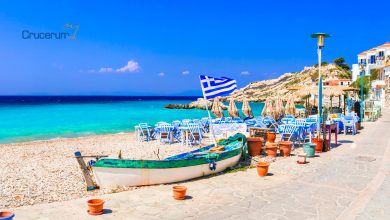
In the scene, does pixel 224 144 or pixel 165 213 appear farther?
pixel 224 144

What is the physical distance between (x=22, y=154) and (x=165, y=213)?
10575 mm

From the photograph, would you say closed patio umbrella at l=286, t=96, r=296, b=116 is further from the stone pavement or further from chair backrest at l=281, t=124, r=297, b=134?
the stone pavement

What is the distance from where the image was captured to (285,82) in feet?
369

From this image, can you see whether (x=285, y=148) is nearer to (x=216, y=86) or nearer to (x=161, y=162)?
(x=216, y=86)

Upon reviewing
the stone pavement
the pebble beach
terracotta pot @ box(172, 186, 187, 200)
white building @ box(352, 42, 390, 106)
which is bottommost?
the pebble beach

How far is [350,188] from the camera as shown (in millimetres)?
7832

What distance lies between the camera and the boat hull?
779 cm

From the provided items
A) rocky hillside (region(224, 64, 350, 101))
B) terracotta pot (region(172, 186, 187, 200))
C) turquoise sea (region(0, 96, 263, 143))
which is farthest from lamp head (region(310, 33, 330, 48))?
rocky hillside (region(224, 64, 350, 101))

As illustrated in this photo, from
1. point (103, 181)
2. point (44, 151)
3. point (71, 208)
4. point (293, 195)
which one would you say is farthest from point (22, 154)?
point (293, 195)

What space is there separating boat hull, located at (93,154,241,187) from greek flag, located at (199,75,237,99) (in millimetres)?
2544

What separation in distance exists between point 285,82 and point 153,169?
109295 mm

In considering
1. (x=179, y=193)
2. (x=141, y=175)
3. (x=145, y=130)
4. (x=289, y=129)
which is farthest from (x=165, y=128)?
(x=179, y=193)

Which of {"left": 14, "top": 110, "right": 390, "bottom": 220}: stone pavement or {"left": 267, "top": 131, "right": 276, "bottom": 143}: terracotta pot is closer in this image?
{"left": 14, "top": 110, "right": 390, "bottom": 220}: stone pavement

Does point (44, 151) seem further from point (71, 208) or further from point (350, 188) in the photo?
point (350, 188)
